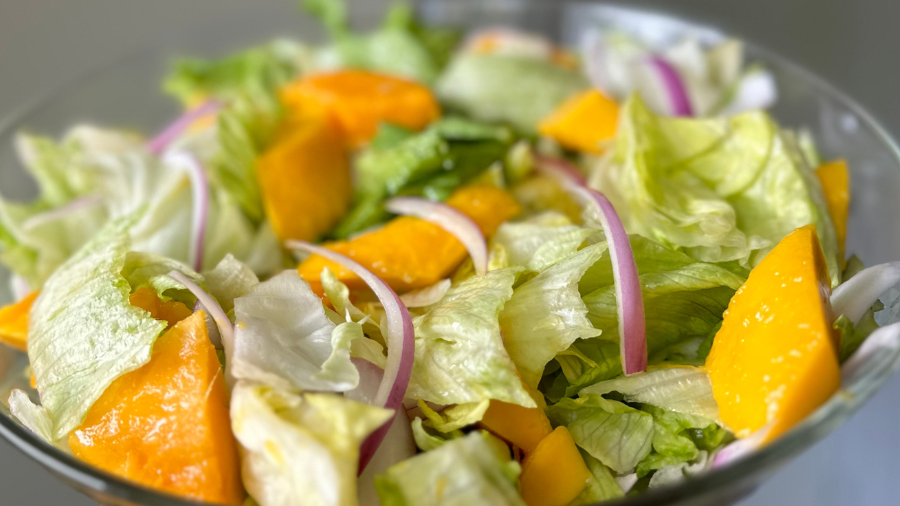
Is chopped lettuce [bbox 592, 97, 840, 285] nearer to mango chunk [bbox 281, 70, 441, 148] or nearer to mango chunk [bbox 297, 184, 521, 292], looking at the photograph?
mango chunk [bbox 297, 184, 521, 292]

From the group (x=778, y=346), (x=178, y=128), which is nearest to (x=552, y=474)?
(x=778, y=346)

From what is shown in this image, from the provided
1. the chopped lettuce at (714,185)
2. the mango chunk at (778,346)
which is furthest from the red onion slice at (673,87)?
the mango chunk at (778,346)

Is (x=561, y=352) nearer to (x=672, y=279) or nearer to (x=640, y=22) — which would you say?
(x=672, y=279)

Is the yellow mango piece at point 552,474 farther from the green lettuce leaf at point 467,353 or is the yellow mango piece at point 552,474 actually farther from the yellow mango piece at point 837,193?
the yellow mango piece at point 837,193

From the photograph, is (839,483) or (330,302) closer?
(330,302)

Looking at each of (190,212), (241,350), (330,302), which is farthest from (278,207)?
(241,350)
